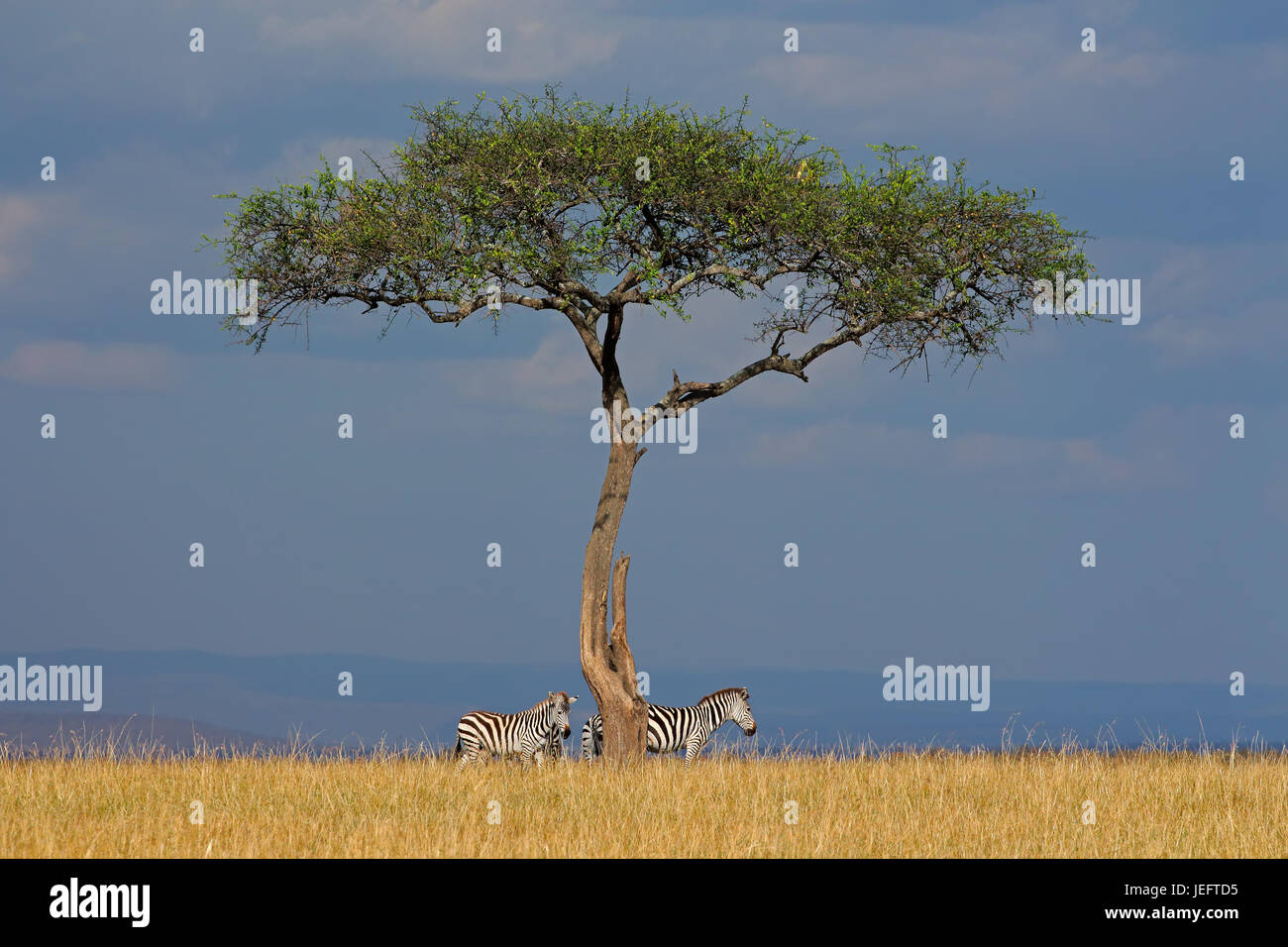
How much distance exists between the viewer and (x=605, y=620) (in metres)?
20.4

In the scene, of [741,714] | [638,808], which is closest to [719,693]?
[741,714]

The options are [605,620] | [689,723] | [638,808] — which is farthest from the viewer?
[689,723]

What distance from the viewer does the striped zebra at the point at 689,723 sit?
22531 mm

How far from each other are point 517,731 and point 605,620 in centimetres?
315

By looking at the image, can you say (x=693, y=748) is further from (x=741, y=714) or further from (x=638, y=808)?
(x=638, y=808)

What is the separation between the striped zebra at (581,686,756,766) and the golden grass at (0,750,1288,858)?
3.45m

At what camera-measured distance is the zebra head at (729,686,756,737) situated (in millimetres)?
24391

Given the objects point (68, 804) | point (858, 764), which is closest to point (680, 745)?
point (858, 764)

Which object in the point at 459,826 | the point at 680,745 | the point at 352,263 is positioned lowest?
the point at 680,745

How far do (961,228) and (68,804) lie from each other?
1567cm

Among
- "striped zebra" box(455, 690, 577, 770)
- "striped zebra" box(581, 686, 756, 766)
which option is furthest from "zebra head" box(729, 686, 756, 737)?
"striped zebra" box(455, 690, 577, 770)

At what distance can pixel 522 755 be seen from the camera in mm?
21703

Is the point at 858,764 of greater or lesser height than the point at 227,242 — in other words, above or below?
below
